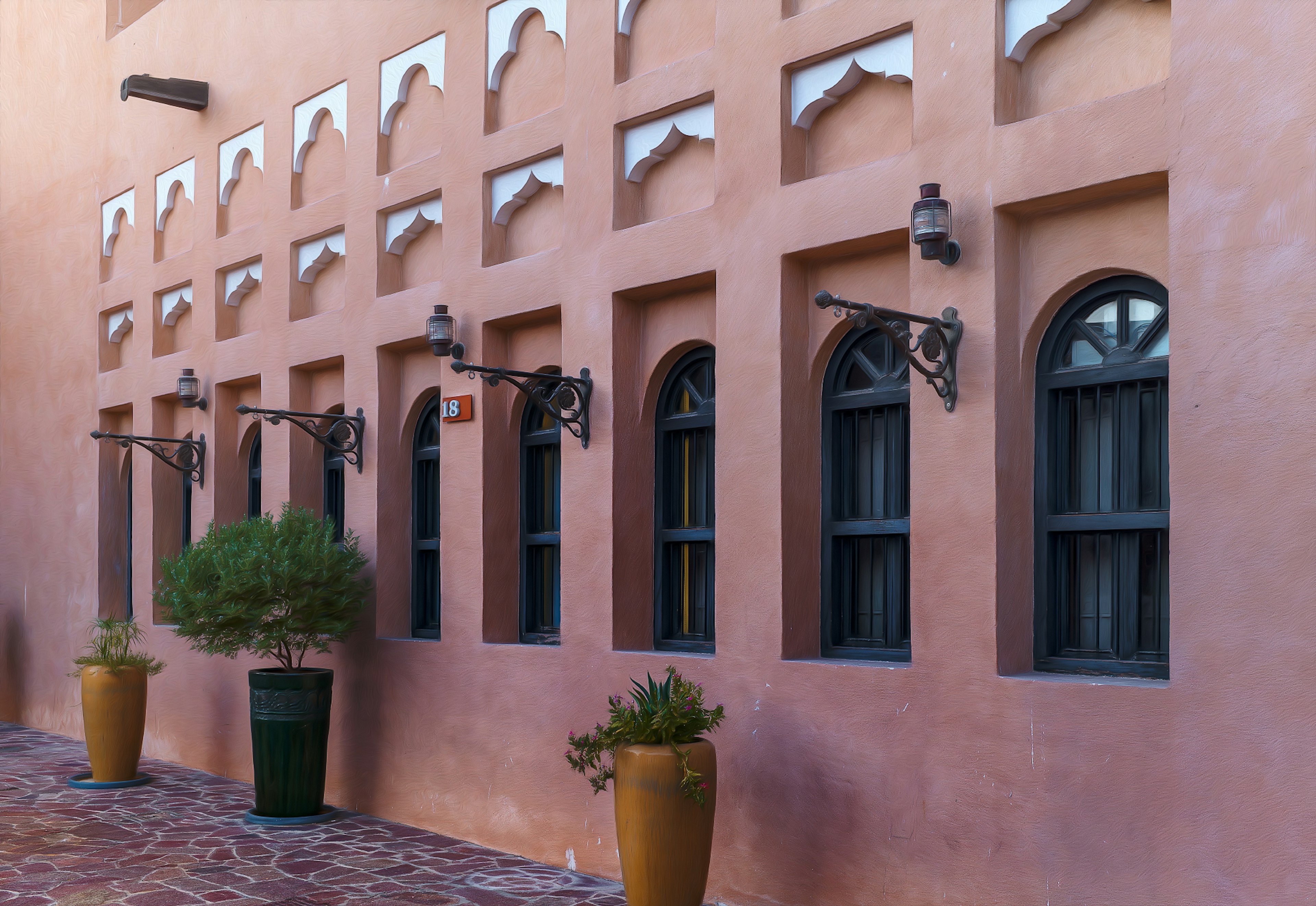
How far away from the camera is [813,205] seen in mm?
6828

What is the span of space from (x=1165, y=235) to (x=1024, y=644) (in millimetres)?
1950

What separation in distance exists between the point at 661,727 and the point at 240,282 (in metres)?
7.31

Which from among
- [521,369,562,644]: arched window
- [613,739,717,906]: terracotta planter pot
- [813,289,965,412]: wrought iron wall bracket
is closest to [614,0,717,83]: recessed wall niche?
[521,369,562,644]: arched window

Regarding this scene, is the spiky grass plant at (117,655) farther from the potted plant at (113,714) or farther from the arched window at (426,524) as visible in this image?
the arched window at (426,524)

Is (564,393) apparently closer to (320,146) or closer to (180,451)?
(320,146)

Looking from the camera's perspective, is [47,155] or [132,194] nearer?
[132,194]

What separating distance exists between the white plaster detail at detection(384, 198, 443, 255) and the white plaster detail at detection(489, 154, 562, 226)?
0.60 m

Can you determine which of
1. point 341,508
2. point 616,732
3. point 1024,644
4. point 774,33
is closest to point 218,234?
point 341,508

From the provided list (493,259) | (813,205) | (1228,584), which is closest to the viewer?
(1228,584)

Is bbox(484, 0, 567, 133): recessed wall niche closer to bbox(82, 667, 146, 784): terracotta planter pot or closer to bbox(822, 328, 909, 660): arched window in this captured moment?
bbox(822, 328, 909, 660): arched window

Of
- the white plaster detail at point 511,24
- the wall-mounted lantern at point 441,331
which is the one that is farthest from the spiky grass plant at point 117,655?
the white plaster detail at point 511,24

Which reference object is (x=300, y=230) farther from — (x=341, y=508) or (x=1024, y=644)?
(x=1024, y=644)

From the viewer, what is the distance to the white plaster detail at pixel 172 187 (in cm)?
1272

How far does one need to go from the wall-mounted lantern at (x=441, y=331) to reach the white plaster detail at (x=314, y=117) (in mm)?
2272
